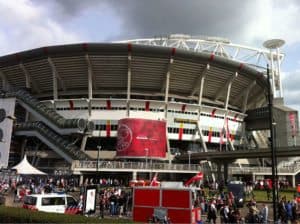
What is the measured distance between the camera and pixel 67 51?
57.4 meters

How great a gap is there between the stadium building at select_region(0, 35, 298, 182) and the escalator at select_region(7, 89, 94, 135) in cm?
16

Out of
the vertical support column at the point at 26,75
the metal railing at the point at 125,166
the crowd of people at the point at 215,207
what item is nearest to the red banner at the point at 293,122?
the metal railing at the point at 125,166

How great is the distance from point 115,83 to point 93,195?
143ft

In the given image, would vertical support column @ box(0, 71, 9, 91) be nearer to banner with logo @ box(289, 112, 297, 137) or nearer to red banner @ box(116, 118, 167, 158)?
red banner @ box(116, 118, 167, 158)

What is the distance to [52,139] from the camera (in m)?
52.4

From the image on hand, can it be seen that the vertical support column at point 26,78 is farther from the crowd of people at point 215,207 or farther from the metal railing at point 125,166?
the crowd of people at point 215,207

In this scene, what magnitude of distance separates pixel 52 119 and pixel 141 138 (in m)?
14.7

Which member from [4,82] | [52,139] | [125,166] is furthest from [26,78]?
[125,166]

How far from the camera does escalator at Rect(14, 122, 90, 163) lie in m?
49.5

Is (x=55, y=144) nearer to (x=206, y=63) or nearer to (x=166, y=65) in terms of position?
(x=166, y=65)

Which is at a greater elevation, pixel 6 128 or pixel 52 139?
pixel 6 128

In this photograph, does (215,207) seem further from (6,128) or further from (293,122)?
(293,122)

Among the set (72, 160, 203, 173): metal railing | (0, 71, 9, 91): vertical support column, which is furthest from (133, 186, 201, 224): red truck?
(0, 71, 9, 91): vertical support column

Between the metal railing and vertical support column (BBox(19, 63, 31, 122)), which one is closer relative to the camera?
the metal railing
